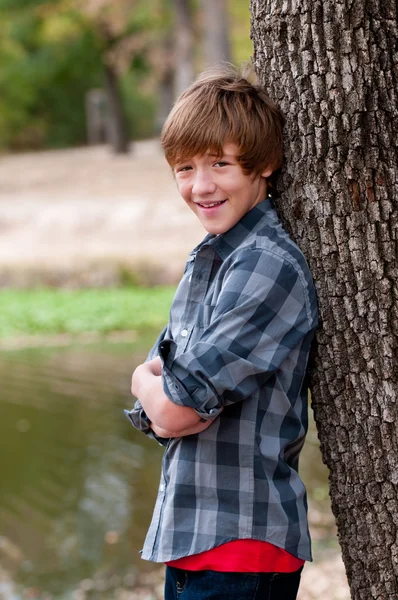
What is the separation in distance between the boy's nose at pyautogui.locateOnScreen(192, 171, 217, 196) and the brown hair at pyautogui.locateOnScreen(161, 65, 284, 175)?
0.06 m

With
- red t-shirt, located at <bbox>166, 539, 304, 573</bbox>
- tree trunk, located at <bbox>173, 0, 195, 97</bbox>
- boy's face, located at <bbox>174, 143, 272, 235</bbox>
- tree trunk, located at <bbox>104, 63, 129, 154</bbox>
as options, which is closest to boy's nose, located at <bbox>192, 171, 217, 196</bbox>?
boy's face, located at <bbox>174, 143, 272, 235</bbox>

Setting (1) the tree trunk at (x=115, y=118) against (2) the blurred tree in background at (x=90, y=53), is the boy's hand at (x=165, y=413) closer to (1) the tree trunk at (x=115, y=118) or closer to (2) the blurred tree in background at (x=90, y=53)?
(2) the blurred tree in background at (x=90, y=53)

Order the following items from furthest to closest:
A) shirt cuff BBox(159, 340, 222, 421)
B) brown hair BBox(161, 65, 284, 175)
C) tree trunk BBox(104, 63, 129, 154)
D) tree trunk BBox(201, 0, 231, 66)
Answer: tree trunk BBox(104, 63, 129, 154), tree trunk BBox(201, 0, 231, 66), brown hair BBox(161, 65, 284, 175), shirt cuff BBox(159, 340, 222, 421)

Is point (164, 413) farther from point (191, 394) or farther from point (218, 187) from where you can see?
point (218, 187)

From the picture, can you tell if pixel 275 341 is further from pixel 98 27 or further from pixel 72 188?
pixel 98 27

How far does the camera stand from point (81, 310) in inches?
461

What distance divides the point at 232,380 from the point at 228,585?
1.54ft

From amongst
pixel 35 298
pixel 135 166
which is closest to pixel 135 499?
pixel 35 298

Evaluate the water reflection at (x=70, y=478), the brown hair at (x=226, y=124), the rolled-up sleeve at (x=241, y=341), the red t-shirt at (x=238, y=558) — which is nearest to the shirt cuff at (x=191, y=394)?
the rolled-up sleeve at (x=241, y=341)

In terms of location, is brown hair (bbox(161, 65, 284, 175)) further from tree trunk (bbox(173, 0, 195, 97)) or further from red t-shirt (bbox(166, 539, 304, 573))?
tree trunk (bbox(173, 0, 195, 97))

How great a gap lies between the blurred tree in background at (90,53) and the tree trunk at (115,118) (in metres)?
0.03

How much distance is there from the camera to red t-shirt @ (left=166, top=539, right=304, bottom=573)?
2.03m

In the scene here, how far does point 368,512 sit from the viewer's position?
88.2 inches

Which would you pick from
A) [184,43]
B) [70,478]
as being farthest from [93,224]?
[70,478]
